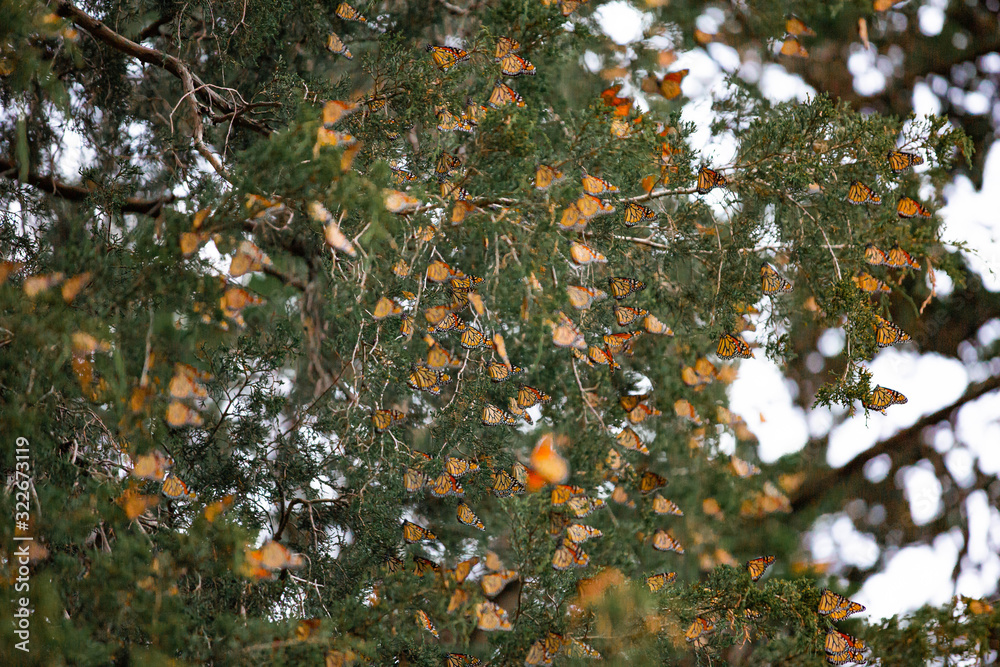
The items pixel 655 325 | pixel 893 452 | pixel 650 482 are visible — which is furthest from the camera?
pixel 893 452

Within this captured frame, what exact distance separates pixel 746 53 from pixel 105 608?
3.69 metres

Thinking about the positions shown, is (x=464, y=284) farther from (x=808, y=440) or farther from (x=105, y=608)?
(x=808, y=440)

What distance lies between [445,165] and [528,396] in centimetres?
66

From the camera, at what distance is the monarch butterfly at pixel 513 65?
6.20 ft

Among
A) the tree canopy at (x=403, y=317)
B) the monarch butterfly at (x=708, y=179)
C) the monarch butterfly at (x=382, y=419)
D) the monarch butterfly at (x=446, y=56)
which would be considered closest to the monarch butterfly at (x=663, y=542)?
the tree canopy at (x=403, y=317)

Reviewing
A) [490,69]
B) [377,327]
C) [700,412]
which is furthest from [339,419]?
[700,412]

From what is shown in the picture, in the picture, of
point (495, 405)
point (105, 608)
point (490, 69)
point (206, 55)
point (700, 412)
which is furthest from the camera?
point (700, 412)

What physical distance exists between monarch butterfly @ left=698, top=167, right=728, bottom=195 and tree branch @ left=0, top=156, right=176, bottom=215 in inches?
62.5

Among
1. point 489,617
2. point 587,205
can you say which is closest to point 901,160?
point 587,205

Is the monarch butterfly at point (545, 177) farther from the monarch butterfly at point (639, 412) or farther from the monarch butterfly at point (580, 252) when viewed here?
the monarch butterfly at point (639, 412)

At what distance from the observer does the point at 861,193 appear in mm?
1983

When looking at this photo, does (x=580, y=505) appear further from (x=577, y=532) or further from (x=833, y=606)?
(x=833, y=606)

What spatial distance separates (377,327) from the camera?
6.50 ft

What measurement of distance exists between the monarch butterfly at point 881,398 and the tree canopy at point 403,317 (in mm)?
32
